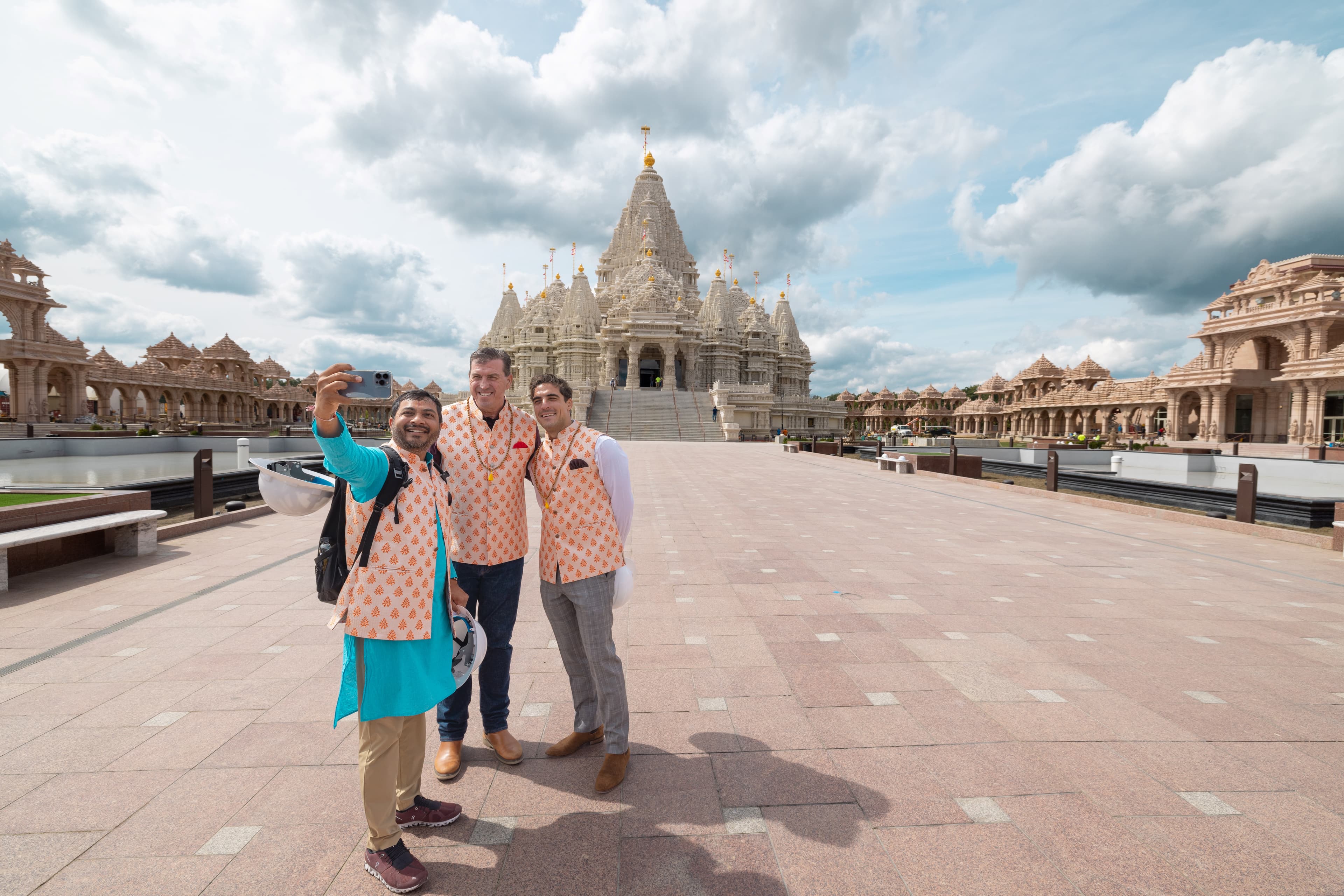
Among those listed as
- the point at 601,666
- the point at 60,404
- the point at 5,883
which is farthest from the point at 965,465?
the point at 60,404

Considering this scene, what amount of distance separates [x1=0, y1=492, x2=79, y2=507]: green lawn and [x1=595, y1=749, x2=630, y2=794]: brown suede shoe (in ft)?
26.0

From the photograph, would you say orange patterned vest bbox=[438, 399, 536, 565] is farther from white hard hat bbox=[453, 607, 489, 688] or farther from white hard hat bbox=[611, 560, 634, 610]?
white hard hat bbox=[611, 560, 634, 610]

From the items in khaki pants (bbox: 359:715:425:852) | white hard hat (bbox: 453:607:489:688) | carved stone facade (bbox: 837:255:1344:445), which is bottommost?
khaki pants (bbox: 359:715:425:852)

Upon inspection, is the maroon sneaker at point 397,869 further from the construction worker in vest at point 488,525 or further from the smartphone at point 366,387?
the smartphone at point 366,387

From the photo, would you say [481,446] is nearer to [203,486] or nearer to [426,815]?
[426,815]

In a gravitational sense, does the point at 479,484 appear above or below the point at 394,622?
above

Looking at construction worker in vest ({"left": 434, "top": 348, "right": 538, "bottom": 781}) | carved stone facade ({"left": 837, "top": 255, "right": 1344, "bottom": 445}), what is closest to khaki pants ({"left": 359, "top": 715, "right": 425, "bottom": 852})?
construction worker in vest ({"left": 434, "top": 348, "right": 538, "bottom": 781})

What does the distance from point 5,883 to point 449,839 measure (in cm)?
154

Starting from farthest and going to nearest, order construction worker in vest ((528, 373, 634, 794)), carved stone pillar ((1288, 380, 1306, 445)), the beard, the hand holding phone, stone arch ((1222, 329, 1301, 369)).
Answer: stone arch ((1222, 329, 1301, 369))
carved stone pillar ((1288, 380, 1306, 445))
construction worker in vest ((528, 373, 634, 794))
the beard
the hand holding phone

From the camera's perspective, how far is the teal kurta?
219 centimetres

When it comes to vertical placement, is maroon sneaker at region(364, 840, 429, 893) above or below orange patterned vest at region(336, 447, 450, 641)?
below

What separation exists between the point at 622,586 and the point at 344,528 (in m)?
1.24

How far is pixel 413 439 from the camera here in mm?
2445

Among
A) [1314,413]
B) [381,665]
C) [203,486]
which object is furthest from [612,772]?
[1314,413]
